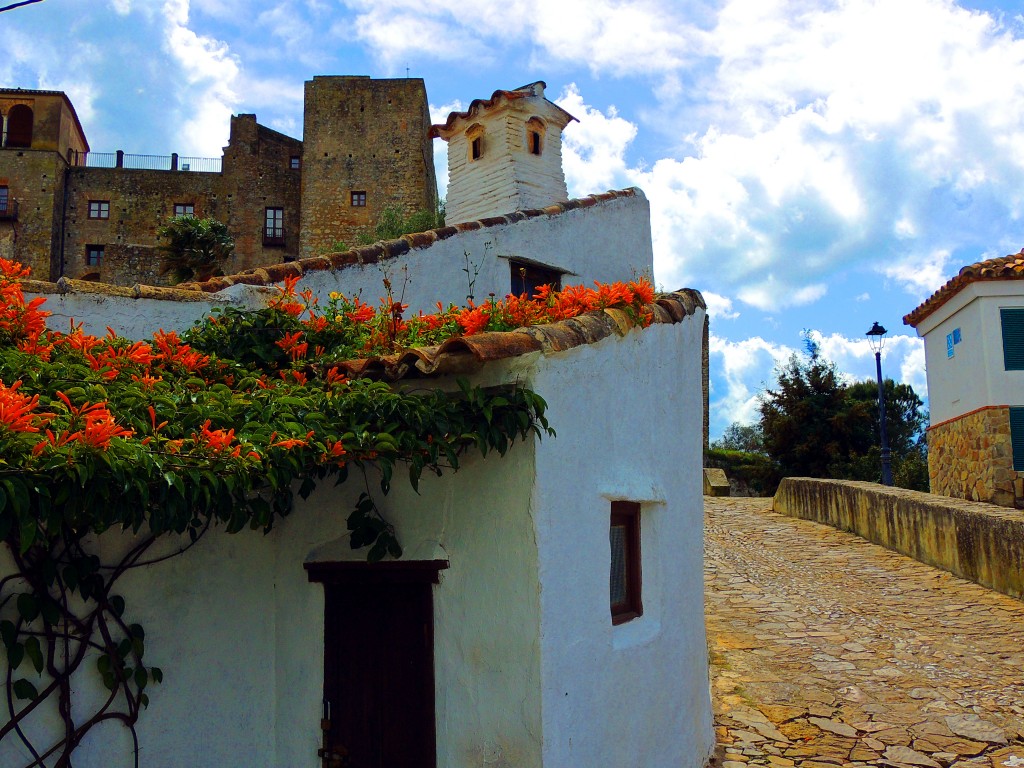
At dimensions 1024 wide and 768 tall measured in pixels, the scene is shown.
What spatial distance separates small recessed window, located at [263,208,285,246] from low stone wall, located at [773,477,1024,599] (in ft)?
97.1

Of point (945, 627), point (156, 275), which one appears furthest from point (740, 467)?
point (156, 275)

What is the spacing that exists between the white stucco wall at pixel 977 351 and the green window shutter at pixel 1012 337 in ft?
0.23

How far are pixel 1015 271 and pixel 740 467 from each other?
54.8 ft

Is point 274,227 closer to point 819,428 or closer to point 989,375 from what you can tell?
point 819,428

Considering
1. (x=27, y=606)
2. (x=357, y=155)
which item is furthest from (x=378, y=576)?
(x=357, y=155)

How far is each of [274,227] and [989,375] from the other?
1284 inches

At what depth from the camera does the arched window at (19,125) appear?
1594 inches

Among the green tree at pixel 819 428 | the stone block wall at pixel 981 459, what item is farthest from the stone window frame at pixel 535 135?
the green tree at pixel 819 428

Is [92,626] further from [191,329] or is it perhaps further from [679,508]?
[679,508]

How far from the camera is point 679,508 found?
6.42m

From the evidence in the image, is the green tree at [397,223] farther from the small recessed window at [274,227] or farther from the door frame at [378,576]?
the door frame at [378,576]

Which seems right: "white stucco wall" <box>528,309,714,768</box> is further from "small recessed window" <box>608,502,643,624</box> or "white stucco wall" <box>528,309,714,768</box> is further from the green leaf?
the green leaf

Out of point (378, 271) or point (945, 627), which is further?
point (945, 627)

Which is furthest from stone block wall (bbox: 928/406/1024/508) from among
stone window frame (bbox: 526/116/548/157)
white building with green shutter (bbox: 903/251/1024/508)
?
stone window frame (bbox: 526/116/548/157)
